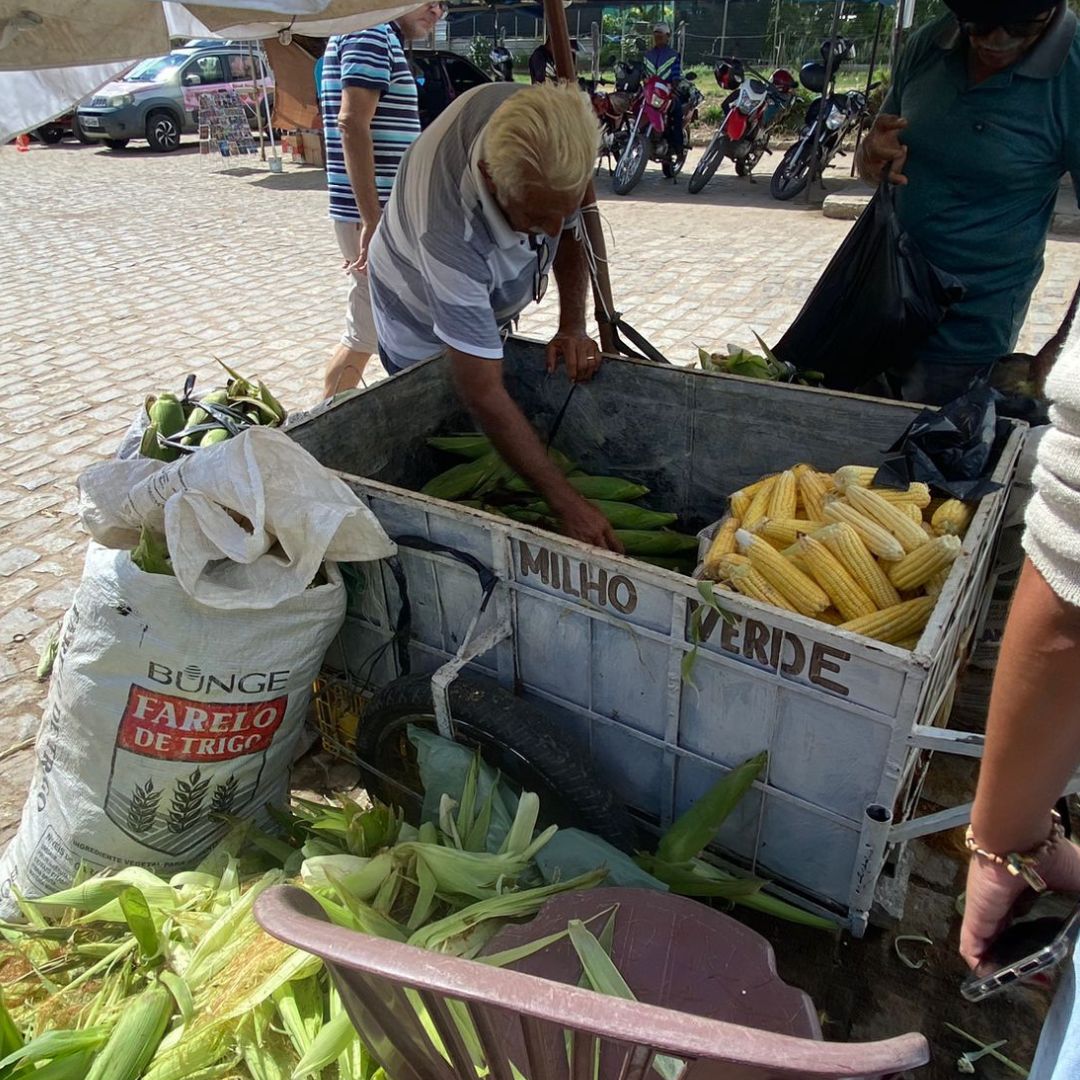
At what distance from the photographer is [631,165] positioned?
1265 centimetres

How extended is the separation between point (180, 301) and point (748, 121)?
8605 millimetres

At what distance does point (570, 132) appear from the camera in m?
2.44

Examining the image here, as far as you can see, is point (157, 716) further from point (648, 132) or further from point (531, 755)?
point (648, 132)

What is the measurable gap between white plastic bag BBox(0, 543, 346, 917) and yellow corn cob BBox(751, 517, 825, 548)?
1151 millimetres

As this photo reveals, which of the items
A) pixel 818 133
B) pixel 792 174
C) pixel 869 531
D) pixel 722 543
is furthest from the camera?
pixel 792 174

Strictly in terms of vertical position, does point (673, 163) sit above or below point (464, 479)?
below

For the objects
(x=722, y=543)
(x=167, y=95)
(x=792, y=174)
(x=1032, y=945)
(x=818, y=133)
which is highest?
(x=167, y=95)

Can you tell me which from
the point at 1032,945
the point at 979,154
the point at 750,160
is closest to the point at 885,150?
the point at 979,154

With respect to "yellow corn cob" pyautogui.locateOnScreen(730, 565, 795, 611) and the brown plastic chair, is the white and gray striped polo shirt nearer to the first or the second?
"yellow corn cob" pyautogui.locateOnScreen(730, 565, 795, 611)

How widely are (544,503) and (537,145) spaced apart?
3.89 ft

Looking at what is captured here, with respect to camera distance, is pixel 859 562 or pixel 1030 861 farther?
pixel 859 562

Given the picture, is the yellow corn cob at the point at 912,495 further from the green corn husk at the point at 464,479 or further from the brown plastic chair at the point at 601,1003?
the green corn husk at the point at 464,479

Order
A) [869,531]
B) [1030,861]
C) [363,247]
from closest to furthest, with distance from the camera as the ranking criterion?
[1030,861]
[869,531]
[363,247]

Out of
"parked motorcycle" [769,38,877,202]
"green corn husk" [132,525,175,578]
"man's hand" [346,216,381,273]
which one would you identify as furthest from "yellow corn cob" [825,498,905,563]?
Result: "parked motorcycle" [769,38,877,202]
